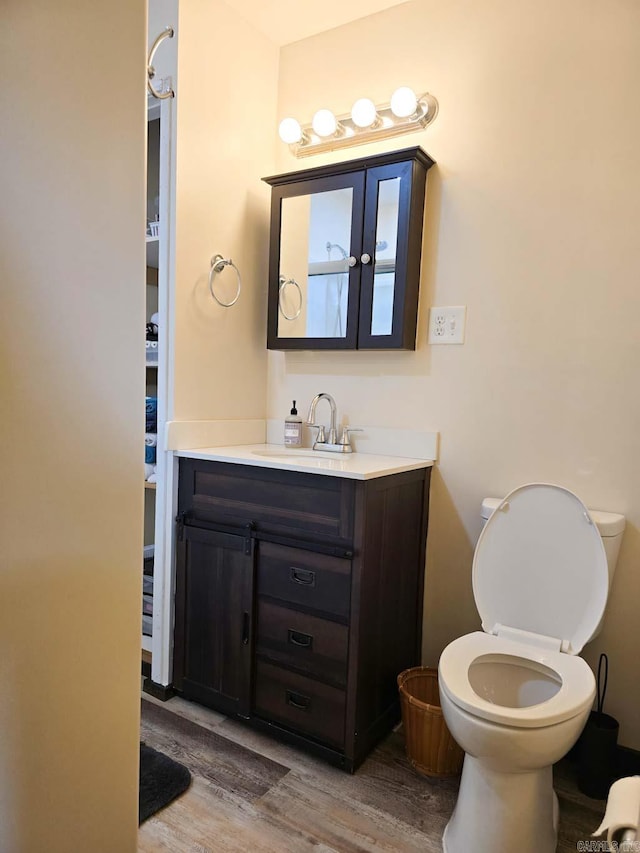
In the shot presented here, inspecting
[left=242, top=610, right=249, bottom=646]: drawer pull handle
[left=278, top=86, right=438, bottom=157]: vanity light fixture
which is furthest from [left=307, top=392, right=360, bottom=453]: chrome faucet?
[left=278, top=86, right=438, bottom=157]: vanity light fixture

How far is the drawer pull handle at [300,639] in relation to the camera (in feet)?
5.67

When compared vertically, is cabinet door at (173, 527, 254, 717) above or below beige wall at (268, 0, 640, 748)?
below

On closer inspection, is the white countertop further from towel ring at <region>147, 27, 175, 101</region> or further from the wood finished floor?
towel ring at <region>147, 27, 175, 101</region>

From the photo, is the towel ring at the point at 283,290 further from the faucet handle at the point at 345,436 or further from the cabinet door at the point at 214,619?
the cabinet door at the point at 214,619

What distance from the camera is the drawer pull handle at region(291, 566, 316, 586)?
172 cm

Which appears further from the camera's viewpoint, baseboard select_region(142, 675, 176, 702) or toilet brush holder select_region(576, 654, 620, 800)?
baseboard select_region(142, 675, 176, 702)

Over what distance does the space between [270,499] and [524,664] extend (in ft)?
2.93

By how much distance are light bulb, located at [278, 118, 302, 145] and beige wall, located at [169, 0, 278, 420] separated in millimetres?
151

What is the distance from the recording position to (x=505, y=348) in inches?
75.1

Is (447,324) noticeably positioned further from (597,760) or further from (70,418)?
(70,418)

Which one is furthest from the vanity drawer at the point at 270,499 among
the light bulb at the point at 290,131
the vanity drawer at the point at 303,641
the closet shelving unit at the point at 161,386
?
the light bulb at the point at 290,131

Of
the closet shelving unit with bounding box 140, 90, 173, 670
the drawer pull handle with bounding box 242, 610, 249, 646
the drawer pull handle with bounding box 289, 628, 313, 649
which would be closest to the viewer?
the drawer pull handle with bounding box 289, 628, 313, 649

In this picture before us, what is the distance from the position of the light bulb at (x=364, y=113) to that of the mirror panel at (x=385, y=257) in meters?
0.26

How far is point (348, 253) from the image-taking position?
209 centimetres
